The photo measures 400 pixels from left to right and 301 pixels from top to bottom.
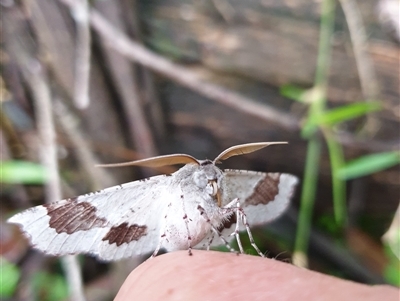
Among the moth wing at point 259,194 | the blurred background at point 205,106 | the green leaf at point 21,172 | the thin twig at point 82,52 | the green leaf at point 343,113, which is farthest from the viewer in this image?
the green leaf at point 21,172

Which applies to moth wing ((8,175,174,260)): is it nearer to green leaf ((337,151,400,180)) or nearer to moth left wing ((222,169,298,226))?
moth left wing ((222,169,298,226))

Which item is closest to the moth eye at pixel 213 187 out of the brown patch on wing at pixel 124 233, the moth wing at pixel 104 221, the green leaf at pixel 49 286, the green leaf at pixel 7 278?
the moth wing at pixel 104 221

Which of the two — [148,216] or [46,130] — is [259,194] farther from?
[46,130]

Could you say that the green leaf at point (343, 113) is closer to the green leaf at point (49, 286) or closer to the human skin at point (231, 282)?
the human skin at point (231, 282)

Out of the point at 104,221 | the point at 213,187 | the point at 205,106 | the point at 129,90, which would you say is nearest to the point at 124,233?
the point at 104,221

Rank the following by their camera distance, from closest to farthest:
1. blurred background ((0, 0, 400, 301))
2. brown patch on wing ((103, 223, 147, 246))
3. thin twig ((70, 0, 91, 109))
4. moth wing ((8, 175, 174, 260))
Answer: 1. moth wing ((8, 175, 174, 260))
2. brown patch on wing ((103, 223, 147, 246))
3. thin twig ((70, 0, 91, 109))
4. blurred background ((0, 0, 400, 301))

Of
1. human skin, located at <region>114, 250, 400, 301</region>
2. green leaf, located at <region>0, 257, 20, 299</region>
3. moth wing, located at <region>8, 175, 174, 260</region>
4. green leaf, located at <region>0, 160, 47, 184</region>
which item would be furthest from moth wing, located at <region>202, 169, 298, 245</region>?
green leaf, located at <region>0, 257, 20, 299</region>
